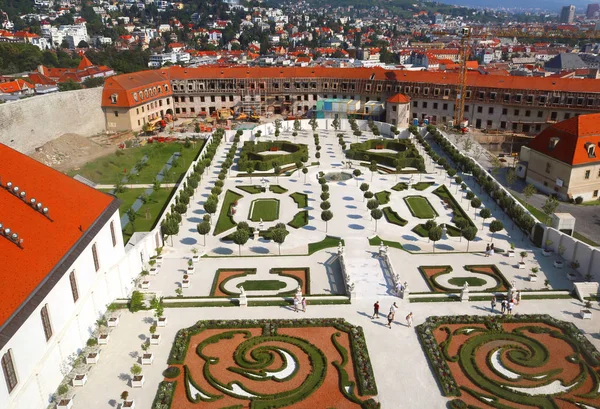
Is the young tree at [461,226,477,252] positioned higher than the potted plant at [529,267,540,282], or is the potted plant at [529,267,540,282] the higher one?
the young tree at [461,226,477,252]

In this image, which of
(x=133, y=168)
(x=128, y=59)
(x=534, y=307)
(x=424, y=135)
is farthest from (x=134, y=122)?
(x=128, y=59)

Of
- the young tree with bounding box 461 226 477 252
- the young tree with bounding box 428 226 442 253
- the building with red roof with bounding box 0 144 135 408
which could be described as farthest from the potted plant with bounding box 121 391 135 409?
the young tree with bounding box 461 226 477 252

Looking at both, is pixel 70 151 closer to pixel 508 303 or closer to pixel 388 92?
pixel 388 92

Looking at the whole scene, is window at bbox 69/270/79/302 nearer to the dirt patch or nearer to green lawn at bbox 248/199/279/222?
green lawn at bbox 248/199/279/222

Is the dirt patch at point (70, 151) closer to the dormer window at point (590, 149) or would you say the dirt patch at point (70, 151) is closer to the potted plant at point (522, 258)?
the potted plant at point (522, 258)

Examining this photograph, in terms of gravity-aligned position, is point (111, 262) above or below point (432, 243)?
above

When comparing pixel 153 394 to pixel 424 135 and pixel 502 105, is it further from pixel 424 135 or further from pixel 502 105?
pixel 502 105
